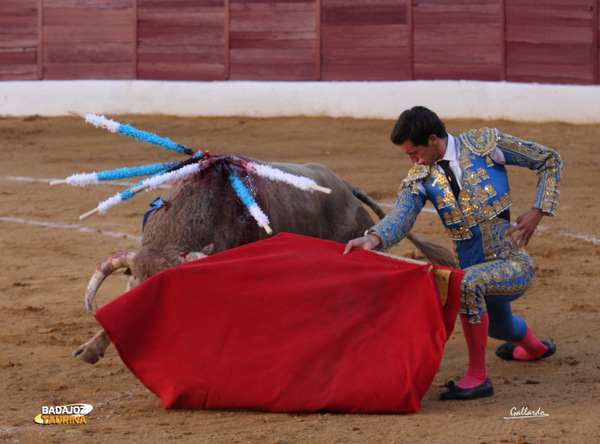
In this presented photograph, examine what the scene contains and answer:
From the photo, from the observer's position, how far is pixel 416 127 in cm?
302

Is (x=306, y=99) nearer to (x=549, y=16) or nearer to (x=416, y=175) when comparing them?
(x=549, y=16)

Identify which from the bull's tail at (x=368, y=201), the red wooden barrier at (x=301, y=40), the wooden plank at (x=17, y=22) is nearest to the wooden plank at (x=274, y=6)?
A: the red wooden barrier at (x=301, y=40)

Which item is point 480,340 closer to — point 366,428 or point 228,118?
point 366,428

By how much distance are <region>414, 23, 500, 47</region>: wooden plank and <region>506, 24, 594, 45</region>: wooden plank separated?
0.19 metres

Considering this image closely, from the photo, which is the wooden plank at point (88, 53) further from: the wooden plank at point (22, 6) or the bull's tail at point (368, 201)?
the bull's tail at point (368, 201)

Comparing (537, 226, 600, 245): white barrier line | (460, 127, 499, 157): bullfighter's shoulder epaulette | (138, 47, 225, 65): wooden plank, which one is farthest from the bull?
(138, 47, 225, 65): wooden plank

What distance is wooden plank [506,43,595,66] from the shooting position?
9.54 meters

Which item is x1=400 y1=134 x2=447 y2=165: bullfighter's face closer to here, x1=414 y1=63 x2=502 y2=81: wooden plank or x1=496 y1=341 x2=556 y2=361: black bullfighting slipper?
x1=496 y1=341 x2=556 y2=361: black bullfighting slipper

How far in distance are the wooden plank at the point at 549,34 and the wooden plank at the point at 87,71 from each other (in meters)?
4.72

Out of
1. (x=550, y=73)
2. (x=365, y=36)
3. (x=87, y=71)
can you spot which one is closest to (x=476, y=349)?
(x=550, y=73)

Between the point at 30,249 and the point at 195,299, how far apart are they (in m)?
3.28

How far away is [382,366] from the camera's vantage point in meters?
2.94

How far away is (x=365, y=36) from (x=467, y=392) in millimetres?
7699

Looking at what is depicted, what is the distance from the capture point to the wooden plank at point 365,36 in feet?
33.4
